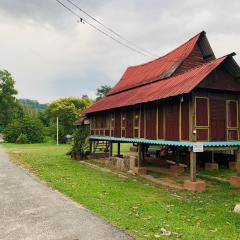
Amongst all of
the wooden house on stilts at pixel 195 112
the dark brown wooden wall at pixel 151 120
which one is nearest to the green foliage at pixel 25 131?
the wooden house on stilts at pixel 195 112

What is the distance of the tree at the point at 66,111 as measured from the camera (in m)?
62.2

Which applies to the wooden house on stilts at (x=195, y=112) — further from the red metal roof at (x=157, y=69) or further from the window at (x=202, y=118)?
the red metal roof at (x=157, y=69)

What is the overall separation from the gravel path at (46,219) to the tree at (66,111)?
46543 millimetres

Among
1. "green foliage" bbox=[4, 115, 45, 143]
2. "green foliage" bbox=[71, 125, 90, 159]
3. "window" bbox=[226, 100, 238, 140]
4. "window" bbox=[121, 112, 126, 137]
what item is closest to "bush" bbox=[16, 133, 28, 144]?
"green foliage" bbox=[4, 115, 45, 143]

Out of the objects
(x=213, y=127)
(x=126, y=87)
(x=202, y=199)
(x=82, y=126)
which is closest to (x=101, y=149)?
(x=82, y=126)

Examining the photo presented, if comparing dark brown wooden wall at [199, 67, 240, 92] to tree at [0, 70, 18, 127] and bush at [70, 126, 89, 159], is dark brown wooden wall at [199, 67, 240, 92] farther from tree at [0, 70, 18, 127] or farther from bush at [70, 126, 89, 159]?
tree at [0, 70, 18, 127]

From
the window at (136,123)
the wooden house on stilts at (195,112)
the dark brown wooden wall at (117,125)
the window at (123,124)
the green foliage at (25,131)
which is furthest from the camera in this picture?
the green foliage at (25,131)

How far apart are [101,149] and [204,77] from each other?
2006 centimetres

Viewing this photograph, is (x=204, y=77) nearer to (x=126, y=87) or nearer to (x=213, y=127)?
(x=213, y=127)

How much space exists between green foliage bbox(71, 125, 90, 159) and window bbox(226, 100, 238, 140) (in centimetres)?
1578

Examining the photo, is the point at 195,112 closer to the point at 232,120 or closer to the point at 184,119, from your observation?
the point at 184,119

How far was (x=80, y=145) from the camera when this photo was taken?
3033cm

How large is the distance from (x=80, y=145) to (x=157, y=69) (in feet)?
33.3

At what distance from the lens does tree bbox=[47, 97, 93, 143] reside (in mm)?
62250
